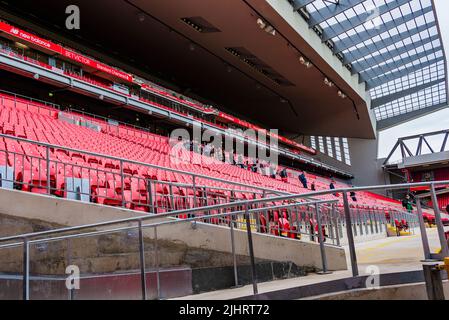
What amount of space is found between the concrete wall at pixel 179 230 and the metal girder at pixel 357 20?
21.4 metres

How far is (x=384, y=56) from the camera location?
95.7 ft

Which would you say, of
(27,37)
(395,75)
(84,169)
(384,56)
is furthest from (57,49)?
(395,75)

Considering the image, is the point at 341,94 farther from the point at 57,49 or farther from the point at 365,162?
the point at 57,49

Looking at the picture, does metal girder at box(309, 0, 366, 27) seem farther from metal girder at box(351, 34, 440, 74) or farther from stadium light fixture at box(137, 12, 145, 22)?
stadium light fixture at box(137, 12, 145, 22)

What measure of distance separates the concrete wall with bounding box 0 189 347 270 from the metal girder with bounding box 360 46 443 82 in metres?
28.8

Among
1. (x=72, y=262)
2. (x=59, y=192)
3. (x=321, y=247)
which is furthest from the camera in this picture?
(x=59, y=192)

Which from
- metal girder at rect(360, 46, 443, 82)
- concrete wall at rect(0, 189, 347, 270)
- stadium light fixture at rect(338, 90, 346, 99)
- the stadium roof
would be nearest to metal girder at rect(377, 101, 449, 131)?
the stadium roof

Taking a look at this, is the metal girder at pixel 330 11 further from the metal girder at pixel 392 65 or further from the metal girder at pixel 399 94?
the metal girder at pixel 399 94

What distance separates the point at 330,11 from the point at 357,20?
2.45 metres

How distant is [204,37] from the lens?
2286cm

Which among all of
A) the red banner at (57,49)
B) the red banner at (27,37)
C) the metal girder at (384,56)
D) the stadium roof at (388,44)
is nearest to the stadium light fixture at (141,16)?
the red banner at (57,49)

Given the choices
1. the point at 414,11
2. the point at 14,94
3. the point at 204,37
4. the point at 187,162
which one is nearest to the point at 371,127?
the point at 414,11

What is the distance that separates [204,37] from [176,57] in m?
3.94
